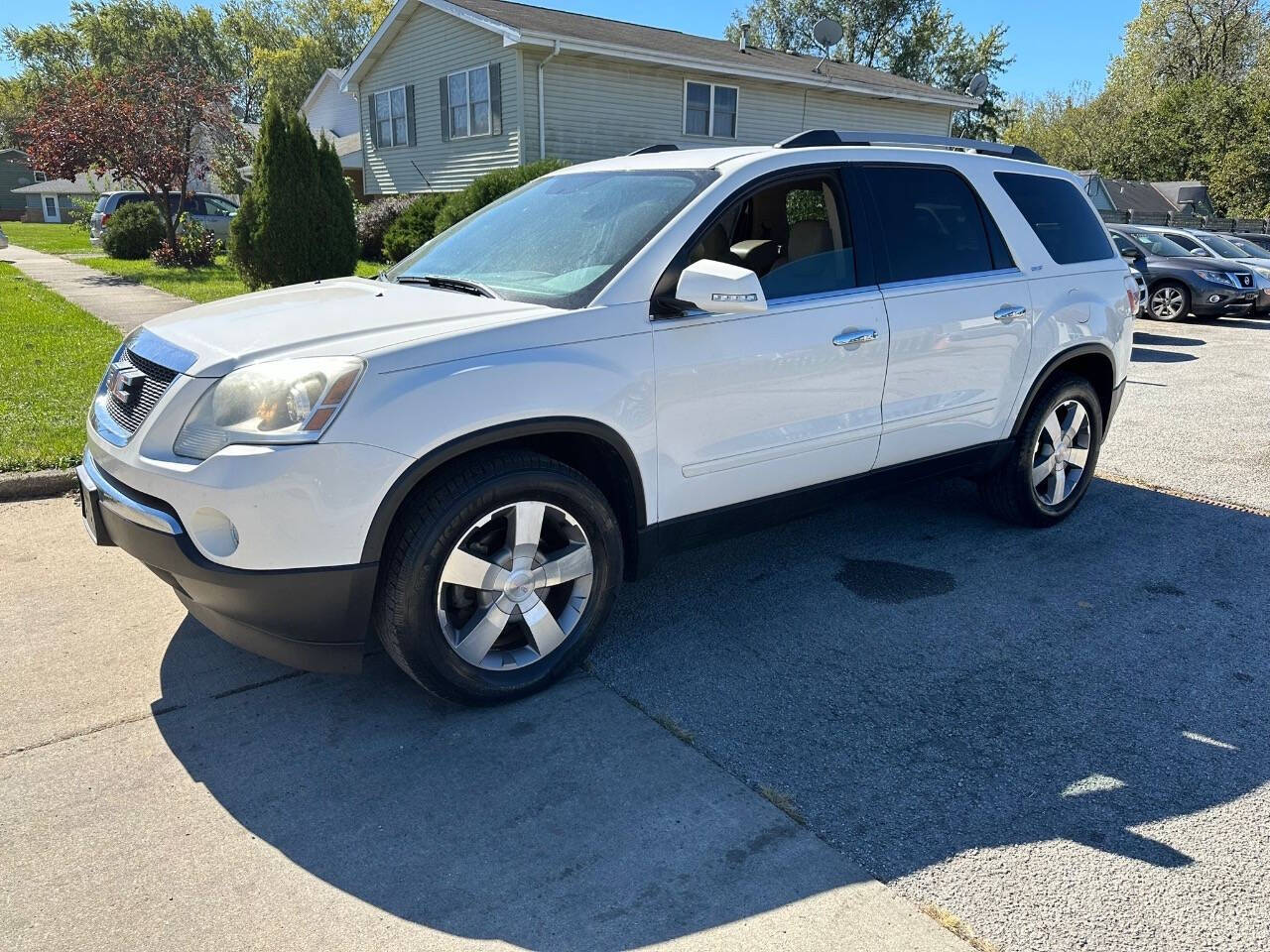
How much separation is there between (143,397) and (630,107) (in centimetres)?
1949

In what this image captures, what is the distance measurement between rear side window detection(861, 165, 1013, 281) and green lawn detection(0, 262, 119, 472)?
4734 millimetres

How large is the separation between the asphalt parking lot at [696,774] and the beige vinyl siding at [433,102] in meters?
17.3

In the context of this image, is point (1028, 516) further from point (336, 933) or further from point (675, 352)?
point (336, 933)

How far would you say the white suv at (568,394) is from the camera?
2900 millimetres

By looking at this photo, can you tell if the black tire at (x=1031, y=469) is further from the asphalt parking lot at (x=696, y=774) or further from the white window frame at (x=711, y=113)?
the white window frame at (x=711, y=113)

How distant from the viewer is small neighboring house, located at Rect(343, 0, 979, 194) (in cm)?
1977

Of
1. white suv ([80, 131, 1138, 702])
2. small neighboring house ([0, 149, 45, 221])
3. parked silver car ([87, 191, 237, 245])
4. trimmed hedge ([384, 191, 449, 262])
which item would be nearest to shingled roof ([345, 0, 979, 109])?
trimmed hedge ([384, 191, 449, 262])

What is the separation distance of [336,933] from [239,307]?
2368 millimetres

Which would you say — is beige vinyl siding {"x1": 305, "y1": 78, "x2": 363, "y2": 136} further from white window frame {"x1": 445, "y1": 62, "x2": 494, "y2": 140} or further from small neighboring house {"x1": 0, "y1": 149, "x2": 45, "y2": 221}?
small neighboring house {"x1": 0, "y1": 149, "x2": 45, "y2": 221}

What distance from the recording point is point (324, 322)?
10.8ft

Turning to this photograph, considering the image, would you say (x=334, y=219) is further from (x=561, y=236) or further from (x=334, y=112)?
(x=334, y=112)

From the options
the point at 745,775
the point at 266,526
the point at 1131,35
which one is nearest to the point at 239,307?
the point at 266,526

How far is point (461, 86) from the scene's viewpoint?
70.4 ft

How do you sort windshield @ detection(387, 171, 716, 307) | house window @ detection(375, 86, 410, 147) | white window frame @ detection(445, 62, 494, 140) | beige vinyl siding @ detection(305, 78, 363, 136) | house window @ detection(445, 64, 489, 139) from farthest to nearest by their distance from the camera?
1. beige vinyl siding @ detection(305, 78, 363, 136)
2. house window @ detection(375, 86, 410, 147)
3. house window @ detection(445, 64, 489, 139)
4. white window frame @ detection(445, 62, 494, 140)
5. windshield @ detection(387, 171, 716, 307)
